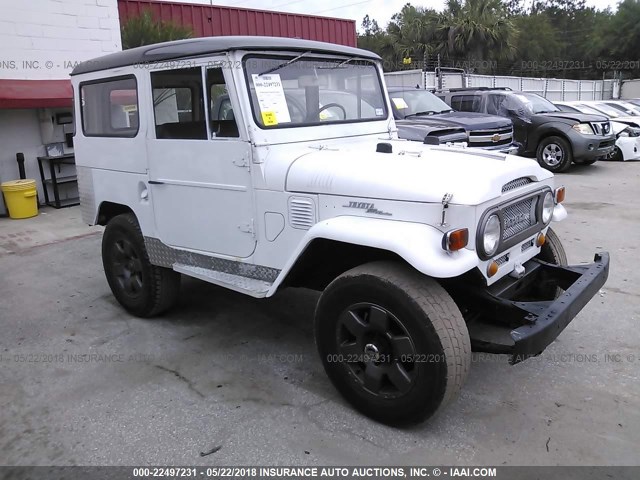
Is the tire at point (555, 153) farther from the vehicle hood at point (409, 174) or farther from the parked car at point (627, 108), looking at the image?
the vehicle hood at point (409, 174)

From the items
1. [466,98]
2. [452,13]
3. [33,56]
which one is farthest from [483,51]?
[33,56]

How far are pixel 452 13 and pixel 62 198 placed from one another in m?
37.9

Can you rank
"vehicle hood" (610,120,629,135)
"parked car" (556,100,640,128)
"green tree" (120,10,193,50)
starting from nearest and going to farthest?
"green tree" (120,10,193,50)
"vehicle hood" (610,120,629,135)
"parked car" (556,100,640,128)

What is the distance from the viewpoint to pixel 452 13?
1606 inches

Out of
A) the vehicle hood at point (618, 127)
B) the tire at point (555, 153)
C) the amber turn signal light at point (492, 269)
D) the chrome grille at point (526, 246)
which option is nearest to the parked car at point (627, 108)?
the vehicle hood at point (618, 127)

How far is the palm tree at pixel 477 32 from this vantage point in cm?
3803

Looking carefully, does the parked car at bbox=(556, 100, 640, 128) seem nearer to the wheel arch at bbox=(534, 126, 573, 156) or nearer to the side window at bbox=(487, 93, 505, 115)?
the side window at bbox=(487, 93, 505, 115)

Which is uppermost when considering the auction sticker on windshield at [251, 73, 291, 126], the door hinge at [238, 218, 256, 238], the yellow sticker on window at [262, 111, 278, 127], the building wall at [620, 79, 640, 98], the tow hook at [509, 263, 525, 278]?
the building wall at [620, 79, 640, 98]

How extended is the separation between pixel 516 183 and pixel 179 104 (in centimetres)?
233

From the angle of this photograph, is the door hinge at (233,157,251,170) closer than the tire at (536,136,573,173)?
Yes

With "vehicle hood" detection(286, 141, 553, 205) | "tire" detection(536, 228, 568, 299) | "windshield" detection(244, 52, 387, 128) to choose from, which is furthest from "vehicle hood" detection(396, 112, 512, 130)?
"vehicle hood" detection(286, 141, 553, 205)

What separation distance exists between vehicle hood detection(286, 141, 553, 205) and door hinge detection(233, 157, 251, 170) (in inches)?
12.1

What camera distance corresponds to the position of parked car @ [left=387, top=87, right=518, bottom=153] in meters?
9.17

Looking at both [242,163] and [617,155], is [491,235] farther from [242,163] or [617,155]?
[617,155]
